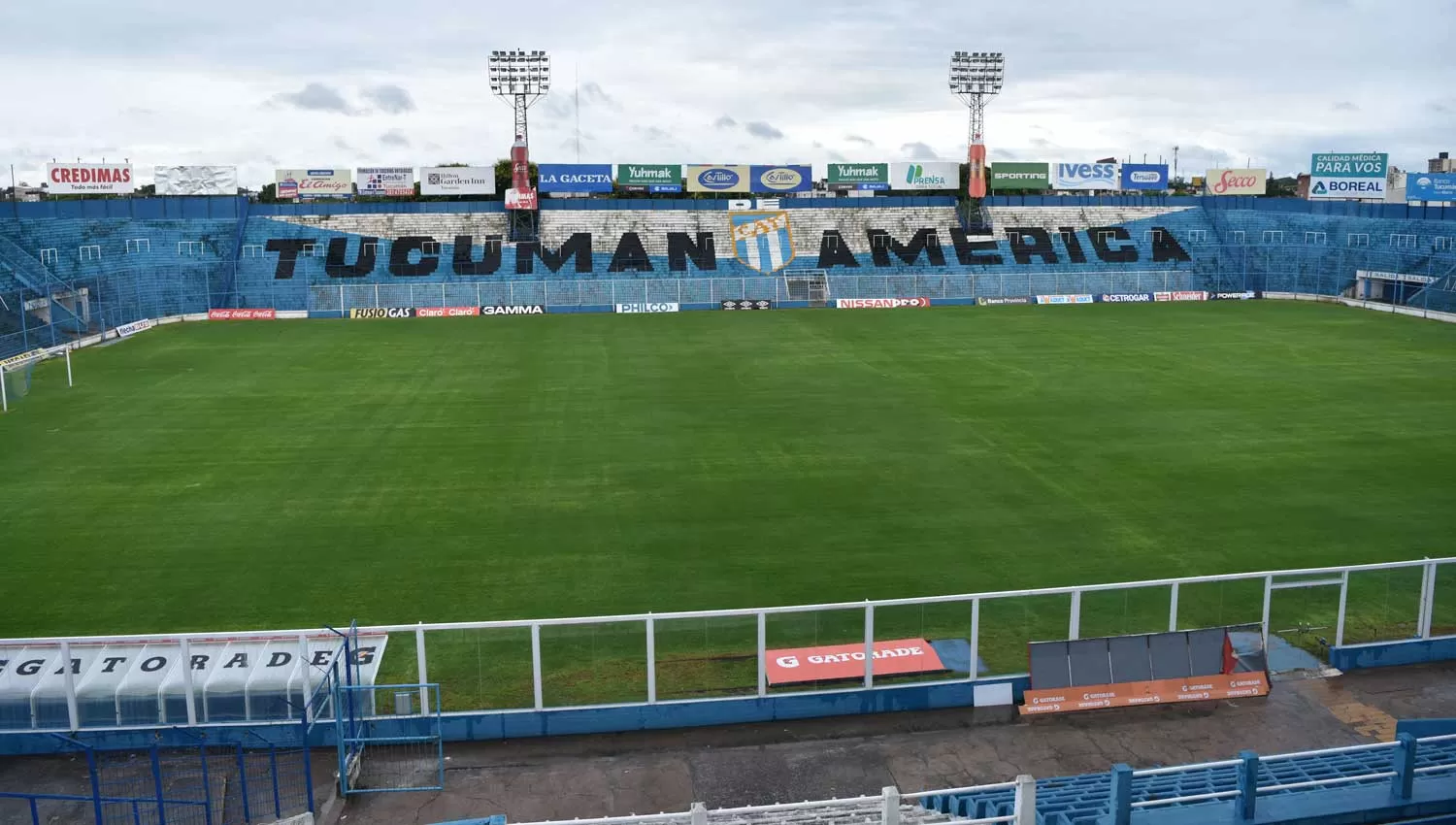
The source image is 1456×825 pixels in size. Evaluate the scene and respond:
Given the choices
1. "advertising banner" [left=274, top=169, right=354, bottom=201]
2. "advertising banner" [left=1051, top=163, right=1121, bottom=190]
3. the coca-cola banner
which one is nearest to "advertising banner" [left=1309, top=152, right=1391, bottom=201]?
the coca-cola banner

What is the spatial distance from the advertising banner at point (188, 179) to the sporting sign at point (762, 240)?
2982 cm

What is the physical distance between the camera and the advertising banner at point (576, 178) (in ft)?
242

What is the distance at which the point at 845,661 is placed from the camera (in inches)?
Answer: 615

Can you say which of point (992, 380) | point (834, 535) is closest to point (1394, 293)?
point (992, 380)

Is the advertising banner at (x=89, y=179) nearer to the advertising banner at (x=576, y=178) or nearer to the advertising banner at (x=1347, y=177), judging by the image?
the advertising banner at (x=576, y=178)

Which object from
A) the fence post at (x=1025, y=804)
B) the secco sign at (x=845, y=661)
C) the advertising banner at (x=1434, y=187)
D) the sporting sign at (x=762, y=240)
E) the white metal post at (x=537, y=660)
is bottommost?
the secco sign at (x=845, y=661)

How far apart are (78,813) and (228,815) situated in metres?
1.59

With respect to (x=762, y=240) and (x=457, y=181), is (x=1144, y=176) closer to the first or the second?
(x=762, y=240)

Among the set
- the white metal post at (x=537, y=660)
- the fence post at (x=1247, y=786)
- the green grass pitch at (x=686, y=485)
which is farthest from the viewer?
the green grass pitch at (x=686, y=485)

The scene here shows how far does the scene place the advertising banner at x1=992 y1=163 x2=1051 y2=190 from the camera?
77.8 m

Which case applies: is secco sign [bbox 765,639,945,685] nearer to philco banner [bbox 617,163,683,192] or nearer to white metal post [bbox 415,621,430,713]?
white metal post [bbox 415,621,430,713]

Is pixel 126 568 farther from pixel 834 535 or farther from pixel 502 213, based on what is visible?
pixel 502 213

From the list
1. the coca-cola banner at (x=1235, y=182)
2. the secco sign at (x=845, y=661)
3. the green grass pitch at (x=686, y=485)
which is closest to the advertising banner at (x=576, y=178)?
the green grass pitch at (x=686, y=485)

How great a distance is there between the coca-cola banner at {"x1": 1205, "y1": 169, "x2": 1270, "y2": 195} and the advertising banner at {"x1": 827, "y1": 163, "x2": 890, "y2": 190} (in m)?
21.4
